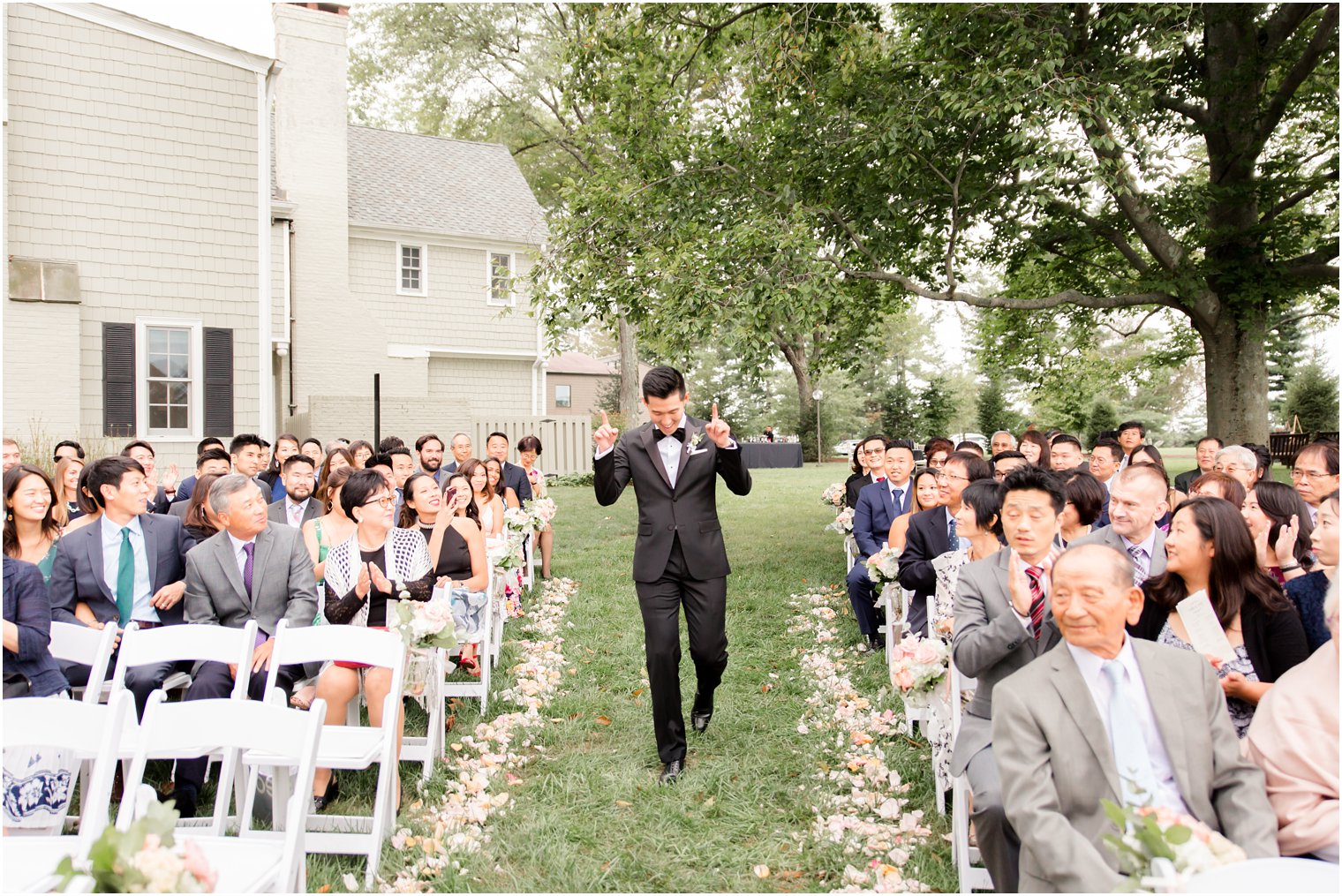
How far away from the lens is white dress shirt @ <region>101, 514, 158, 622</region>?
16.4ft

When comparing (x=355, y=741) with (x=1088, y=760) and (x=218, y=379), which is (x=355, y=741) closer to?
(x=1088, y=760)

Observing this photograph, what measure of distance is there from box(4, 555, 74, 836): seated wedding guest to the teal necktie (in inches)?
30.7

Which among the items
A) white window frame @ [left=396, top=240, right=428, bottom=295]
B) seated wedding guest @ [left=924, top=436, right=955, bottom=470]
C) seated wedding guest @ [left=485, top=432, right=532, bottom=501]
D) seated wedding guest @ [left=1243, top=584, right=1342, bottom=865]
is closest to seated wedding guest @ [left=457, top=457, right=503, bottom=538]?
seated wedding guest @ [left=485, top=432, right=532, bottom=501]

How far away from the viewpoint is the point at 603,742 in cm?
545

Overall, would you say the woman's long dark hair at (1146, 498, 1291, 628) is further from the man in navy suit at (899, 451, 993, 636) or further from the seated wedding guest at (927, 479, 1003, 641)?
the man in navy suit at (899, 451, 993, 636)

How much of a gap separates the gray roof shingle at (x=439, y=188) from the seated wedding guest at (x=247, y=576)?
17.5m

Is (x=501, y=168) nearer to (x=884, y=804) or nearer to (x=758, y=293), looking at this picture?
(x=758, y=293)

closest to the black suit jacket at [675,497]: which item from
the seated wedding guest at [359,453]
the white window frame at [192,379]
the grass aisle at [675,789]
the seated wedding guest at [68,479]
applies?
the grass aisle at [675,789]

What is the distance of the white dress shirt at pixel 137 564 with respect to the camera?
4.99 metres

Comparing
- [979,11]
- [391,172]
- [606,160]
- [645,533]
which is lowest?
[645,533]

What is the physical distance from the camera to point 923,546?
230 inches

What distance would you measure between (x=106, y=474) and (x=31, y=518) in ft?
1.43

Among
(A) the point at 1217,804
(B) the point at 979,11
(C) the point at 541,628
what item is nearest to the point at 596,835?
(A) the point at 1217,804

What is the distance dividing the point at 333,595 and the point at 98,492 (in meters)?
1.43
